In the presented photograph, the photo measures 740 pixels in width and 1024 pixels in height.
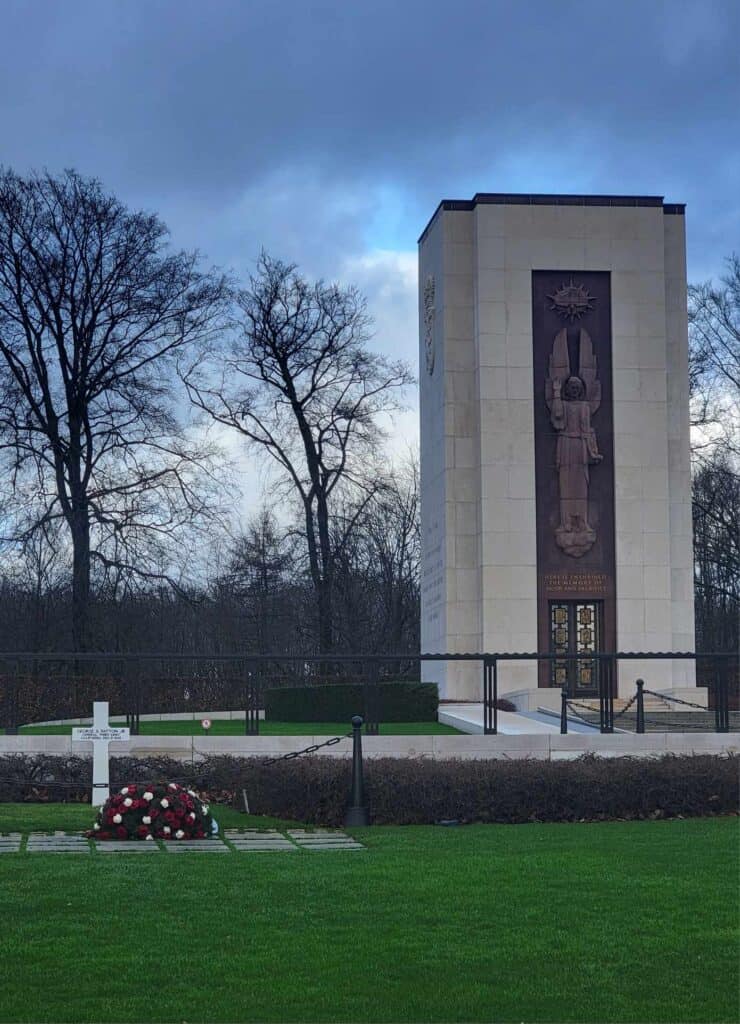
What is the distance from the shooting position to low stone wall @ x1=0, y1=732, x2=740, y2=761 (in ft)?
71.5

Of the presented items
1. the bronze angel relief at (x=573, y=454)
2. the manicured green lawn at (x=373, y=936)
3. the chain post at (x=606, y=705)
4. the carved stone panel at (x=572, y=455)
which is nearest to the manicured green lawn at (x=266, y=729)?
the chain post at (x=606, y=705)

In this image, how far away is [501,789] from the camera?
16.9 meters

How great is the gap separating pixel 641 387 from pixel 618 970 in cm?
2840

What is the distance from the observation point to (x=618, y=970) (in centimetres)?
806

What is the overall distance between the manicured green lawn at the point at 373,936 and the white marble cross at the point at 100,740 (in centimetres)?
544

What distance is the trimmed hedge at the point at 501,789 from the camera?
1659 centimetres

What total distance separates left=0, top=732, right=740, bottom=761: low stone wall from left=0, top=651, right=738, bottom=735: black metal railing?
1.54ft

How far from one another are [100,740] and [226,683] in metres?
17.7

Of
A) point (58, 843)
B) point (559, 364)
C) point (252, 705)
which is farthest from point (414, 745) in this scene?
point (559, 364)

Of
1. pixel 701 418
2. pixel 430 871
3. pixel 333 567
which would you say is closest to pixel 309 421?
pixel 333 567

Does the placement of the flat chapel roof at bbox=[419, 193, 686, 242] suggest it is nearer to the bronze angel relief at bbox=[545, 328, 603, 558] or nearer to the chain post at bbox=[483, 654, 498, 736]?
the bronze angel relief at bbox=[545, 328, 603, 558]

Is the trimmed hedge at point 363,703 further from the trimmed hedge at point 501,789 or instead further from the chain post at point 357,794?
the chain post at point 357,794

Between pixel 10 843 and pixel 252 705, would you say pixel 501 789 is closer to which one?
pixel 10 843

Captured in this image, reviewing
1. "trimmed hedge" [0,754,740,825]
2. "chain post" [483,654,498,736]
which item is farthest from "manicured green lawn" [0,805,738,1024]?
"chain post" [483,654,498,736]
